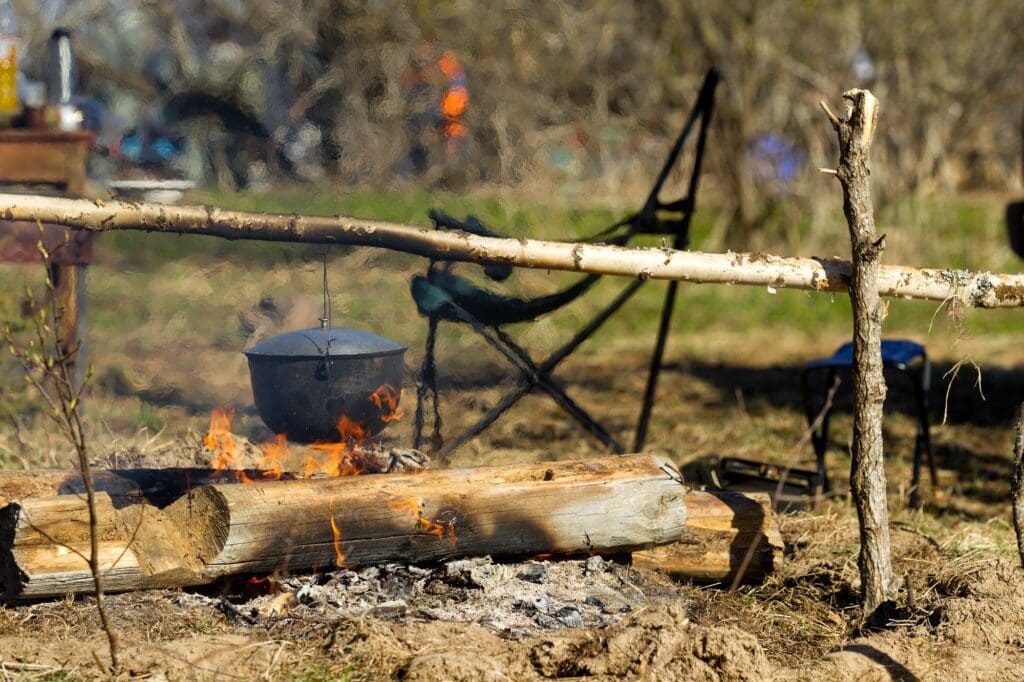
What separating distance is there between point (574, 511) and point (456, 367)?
45.3 inches

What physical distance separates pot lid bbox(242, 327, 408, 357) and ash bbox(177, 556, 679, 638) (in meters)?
0.84

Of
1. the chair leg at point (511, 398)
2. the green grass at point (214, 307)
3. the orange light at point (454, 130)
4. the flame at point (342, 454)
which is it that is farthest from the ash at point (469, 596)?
the orange light at point (454, 130)

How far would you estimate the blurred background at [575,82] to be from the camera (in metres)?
11.6

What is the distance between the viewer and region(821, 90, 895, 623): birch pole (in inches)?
147

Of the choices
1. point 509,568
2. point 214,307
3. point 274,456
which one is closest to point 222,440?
point 274,456

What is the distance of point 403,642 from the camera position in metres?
3.21

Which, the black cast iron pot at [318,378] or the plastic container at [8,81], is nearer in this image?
the black cast iron pot at [318,378]

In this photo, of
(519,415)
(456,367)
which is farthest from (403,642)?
(519,415)

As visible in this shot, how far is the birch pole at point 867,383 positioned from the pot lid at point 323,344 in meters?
1.74

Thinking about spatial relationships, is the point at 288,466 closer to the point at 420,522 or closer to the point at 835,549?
the point at 420,522

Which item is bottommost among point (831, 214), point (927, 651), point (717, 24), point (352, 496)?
point (927, 651)

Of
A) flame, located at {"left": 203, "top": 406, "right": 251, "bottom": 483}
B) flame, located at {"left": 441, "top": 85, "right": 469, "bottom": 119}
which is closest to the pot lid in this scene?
flame, located at {"left": 203, "top": 406, "right": 251, "bottom": 483}

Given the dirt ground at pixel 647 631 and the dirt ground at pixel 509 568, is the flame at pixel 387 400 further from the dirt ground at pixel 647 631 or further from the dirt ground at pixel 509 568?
the dirt ground at pixel 647 631

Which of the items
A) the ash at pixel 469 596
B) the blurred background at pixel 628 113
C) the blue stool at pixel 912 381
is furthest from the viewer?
the blurred background at pixel 628 113
